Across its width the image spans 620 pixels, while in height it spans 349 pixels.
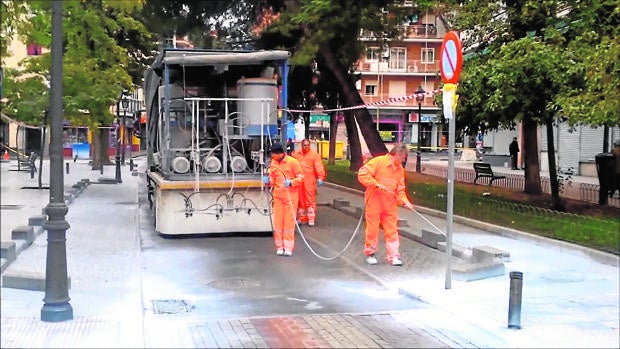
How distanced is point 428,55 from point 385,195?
11522 millimetres

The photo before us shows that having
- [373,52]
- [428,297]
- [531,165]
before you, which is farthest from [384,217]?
[531,165]

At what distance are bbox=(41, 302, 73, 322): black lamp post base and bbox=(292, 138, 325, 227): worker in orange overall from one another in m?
7.21

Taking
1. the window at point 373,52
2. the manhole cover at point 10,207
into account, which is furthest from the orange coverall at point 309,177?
the manhole cover at point 10,207

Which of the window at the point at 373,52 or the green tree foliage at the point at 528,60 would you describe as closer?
the green tree foliage at the point at 528,60

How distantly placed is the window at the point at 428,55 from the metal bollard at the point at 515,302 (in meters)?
12.1

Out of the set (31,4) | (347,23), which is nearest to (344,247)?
(347,23)

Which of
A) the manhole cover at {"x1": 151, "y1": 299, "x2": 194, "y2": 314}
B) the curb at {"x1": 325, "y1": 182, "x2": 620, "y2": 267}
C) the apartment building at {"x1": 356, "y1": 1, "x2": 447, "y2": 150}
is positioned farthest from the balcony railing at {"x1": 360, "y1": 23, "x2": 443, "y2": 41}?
the manhole cover at {"x1": 151, "y1": 299, "x2": 194, "y2": 314}

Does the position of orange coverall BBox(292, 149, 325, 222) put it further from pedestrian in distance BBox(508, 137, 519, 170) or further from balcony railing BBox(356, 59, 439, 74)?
pedestrian in distance BBox(508, 137, 519, 170)

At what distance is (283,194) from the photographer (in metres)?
9.72

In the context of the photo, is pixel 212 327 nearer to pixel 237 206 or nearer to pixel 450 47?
pixel 450 47

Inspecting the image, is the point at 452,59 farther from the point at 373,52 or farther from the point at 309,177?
the point at 373,52

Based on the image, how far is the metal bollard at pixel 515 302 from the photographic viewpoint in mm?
6094

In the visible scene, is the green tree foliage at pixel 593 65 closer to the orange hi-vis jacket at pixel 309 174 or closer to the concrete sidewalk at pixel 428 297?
the concrete sidewalk at pixel 428 297

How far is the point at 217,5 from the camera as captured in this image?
891 cm
